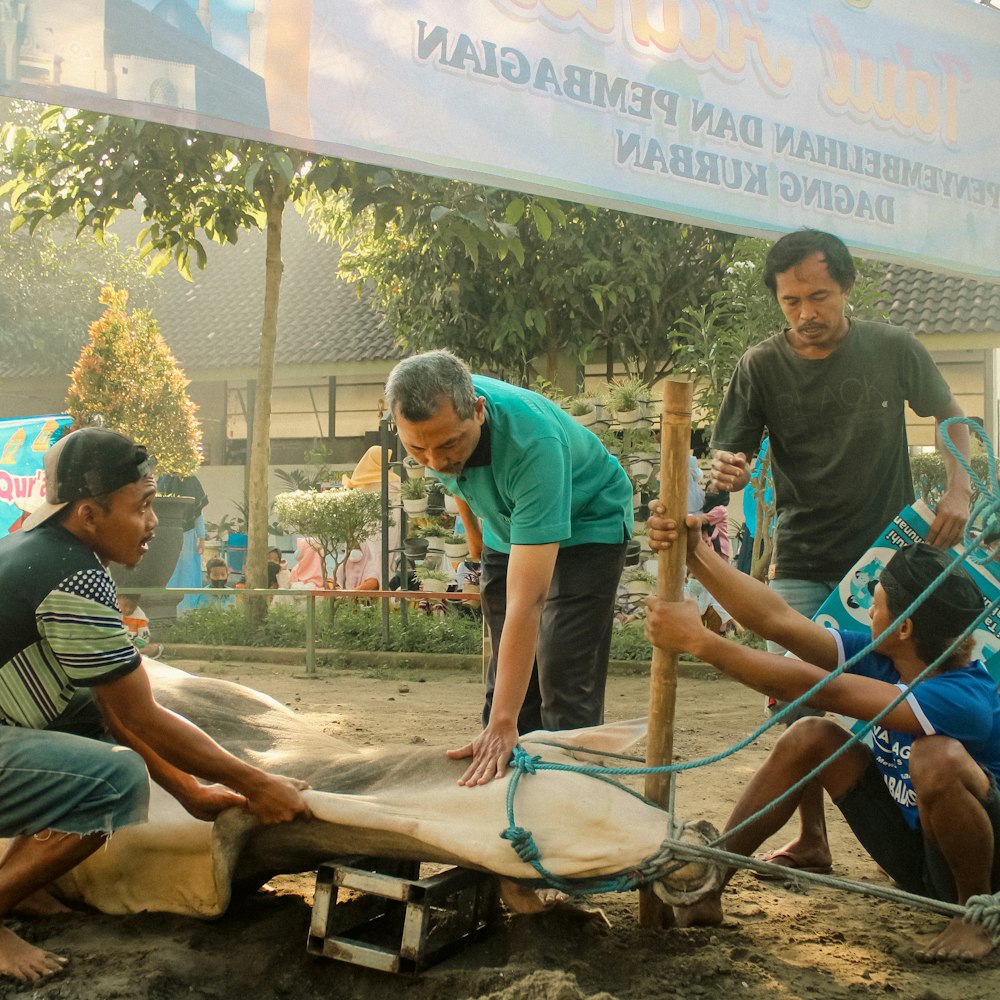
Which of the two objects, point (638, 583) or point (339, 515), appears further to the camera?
point (339, 515)

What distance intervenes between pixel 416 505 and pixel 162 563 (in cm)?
231

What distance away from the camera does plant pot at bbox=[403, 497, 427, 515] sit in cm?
937

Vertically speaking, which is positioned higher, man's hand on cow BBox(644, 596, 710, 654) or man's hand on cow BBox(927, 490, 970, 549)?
man's hand on cow BBox(927, 490, 970, 549)

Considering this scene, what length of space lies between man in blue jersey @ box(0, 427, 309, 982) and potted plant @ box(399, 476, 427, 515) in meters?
6.75

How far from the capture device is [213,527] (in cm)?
1759

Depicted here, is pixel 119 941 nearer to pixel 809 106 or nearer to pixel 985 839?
pixel 985 839

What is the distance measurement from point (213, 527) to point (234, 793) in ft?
50.9

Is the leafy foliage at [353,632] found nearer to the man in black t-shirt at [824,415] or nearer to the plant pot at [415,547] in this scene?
the plant pot at [415,547]

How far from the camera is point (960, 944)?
2467 mm

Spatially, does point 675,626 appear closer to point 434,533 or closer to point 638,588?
point 638,588

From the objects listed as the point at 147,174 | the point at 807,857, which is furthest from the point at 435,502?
the point at 807,857

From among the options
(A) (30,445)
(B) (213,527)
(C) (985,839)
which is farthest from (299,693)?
(B) (213,527)

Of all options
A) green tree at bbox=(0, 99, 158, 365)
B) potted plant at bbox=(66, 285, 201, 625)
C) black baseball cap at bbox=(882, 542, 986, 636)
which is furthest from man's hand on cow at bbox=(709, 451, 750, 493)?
green tree at bbox=(0, 99, 158, 365)

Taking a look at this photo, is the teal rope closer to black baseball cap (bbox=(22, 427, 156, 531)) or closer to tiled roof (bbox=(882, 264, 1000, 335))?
black baseball cap (bbox=(22, 427, 156, 531))
